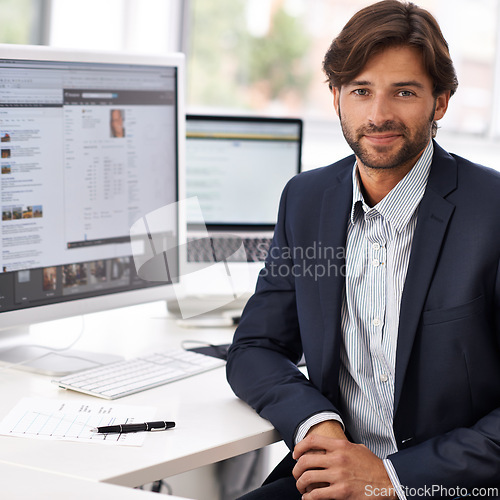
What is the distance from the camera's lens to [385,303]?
4.45 feet

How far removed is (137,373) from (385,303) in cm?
51

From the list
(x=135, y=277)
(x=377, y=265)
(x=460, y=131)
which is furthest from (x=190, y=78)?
(x=377, y=265)

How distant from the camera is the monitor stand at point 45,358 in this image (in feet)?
4.85

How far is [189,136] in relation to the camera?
212cm

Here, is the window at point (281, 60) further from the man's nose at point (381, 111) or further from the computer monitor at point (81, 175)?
the man's nose at point (381, 111)

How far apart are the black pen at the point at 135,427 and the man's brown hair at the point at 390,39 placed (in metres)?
0.72

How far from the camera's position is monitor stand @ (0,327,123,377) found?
58.2 inches

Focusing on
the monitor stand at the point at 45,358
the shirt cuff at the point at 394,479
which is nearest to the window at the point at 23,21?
the monitor stand at the point at 45,358

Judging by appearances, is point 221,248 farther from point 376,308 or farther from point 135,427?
point 135,427

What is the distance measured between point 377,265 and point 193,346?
1.68 feet

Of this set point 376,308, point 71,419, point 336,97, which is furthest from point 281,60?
point 71,419

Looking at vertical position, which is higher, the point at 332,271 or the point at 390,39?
the point at 390,39

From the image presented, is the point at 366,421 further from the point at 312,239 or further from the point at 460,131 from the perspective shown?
the point at 460,131

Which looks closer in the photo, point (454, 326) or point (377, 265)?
point (454, 326)
